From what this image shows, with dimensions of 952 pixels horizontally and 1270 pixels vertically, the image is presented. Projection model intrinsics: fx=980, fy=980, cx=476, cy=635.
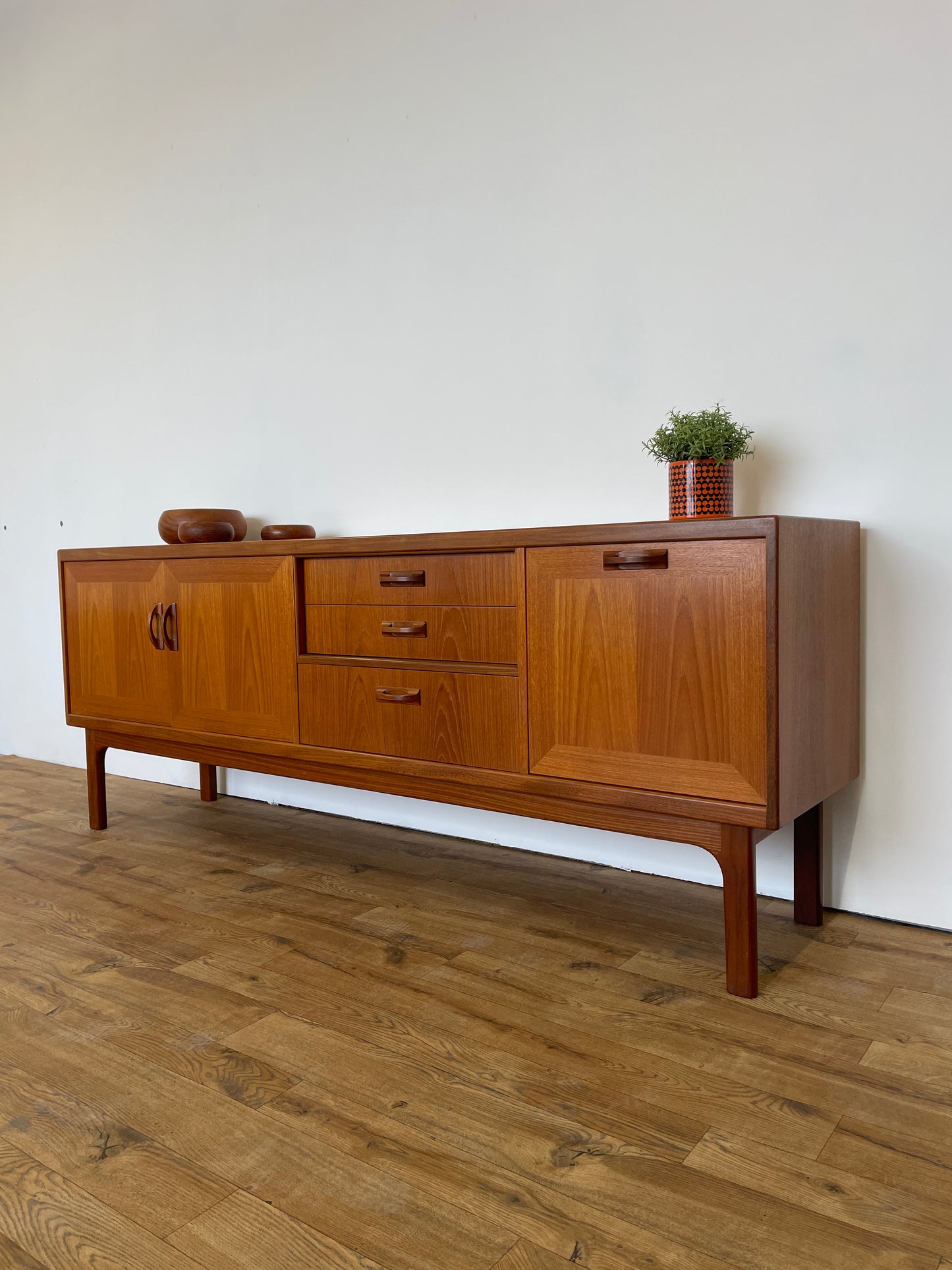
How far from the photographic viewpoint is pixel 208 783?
294 centimetres

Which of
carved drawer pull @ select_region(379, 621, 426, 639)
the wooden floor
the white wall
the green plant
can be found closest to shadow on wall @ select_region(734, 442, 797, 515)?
the white wall

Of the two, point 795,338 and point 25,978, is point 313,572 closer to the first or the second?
point 25,978

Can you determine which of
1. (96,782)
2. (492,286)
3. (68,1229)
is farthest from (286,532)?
(68,1229)

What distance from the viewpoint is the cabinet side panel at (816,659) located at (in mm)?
1506

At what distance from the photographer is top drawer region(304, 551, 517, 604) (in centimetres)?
178

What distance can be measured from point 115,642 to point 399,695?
3.14 ft

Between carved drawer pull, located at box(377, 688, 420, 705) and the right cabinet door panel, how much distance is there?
0.27m

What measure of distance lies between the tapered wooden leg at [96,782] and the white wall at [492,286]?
1.48ft

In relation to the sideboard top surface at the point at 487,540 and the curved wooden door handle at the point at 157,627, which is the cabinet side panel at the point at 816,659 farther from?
the curved wooden door handle at the point at 157,627

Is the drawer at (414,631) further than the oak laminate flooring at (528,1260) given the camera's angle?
Yes

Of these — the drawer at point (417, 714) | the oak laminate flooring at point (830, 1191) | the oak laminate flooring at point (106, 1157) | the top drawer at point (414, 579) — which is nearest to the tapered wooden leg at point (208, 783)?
the drawer at point (417, 714)

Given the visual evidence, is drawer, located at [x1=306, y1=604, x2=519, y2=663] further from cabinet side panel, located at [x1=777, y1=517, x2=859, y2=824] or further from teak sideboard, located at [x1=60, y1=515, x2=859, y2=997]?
cabinet side panel, located at [x1=777, y1=517, x2=859, y2=824]

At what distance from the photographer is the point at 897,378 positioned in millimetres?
1762

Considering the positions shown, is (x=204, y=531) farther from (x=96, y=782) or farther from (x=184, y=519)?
(x=96, y=782)
